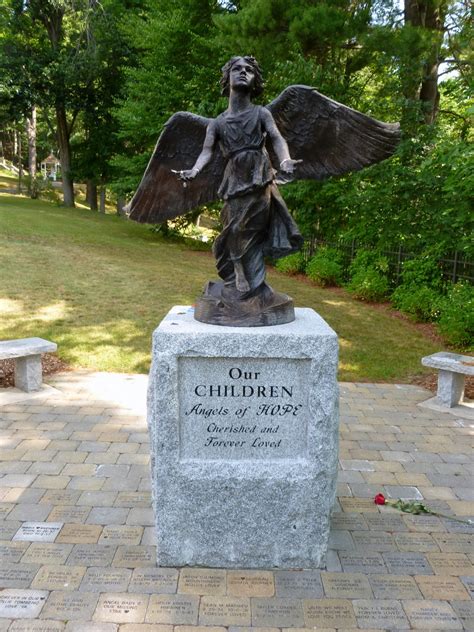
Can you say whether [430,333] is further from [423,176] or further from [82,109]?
[82,109]

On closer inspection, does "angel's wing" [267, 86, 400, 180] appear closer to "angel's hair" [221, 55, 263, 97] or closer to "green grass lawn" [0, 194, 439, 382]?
"angel's hair" [221, 55, 263, 97]

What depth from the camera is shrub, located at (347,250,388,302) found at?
12422mm

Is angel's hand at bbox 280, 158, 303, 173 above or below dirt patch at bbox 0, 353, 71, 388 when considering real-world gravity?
above

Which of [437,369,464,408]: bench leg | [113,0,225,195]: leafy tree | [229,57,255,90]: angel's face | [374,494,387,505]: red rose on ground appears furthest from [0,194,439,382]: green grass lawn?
[229,57,255,90]: angel's face

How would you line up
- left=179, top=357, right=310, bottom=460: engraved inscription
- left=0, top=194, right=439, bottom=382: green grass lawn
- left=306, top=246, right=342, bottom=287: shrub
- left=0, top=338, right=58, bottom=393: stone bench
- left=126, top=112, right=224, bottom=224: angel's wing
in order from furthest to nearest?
left=306, top=246, right=342, bottom=287: shrub < left=0, top=194, right=439, bottom=382: green grass lawn < left=0, top=338, right=58, bottom=393: stone bench < left=126, top=112, right=224, bottom=224: angel's wing < left=179, top=357, right=310, bottom=460: engraved inscription

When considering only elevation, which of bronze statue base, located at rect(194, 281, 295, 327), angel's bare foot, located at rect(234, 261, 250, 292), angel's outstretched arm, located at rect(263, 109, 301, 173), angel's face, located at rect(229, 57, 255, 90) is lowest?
bronze statue base, located at rect(194, 281, 295, 327)

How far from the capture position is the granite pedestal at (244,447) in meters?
3.34

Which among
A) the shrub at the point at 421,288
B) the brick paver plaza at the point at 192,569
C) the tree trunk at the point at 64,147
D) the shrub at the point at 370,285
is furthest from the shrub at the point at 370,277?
the tree trunk at the point at 64,147

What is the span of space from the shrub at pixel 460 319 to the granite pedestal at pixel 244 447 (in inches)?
253

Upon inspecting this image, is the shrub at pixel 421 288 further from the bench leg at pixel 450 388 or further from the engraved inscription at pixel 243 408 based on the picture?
the engraved inscription at pixel 243 408

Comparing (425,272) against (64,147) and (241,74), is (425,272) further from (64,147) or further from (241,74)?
(64,147)

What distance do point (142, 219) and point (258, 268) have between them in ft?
3.26

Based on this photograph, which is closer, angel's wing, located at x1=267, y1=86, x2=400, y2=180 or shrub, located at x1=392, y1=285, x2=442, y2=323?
angel's wing, located at x1=267, y1=86, x2=400, y2=180

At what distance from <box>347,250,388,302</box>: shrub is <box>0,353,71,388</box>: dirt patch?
289 inches
